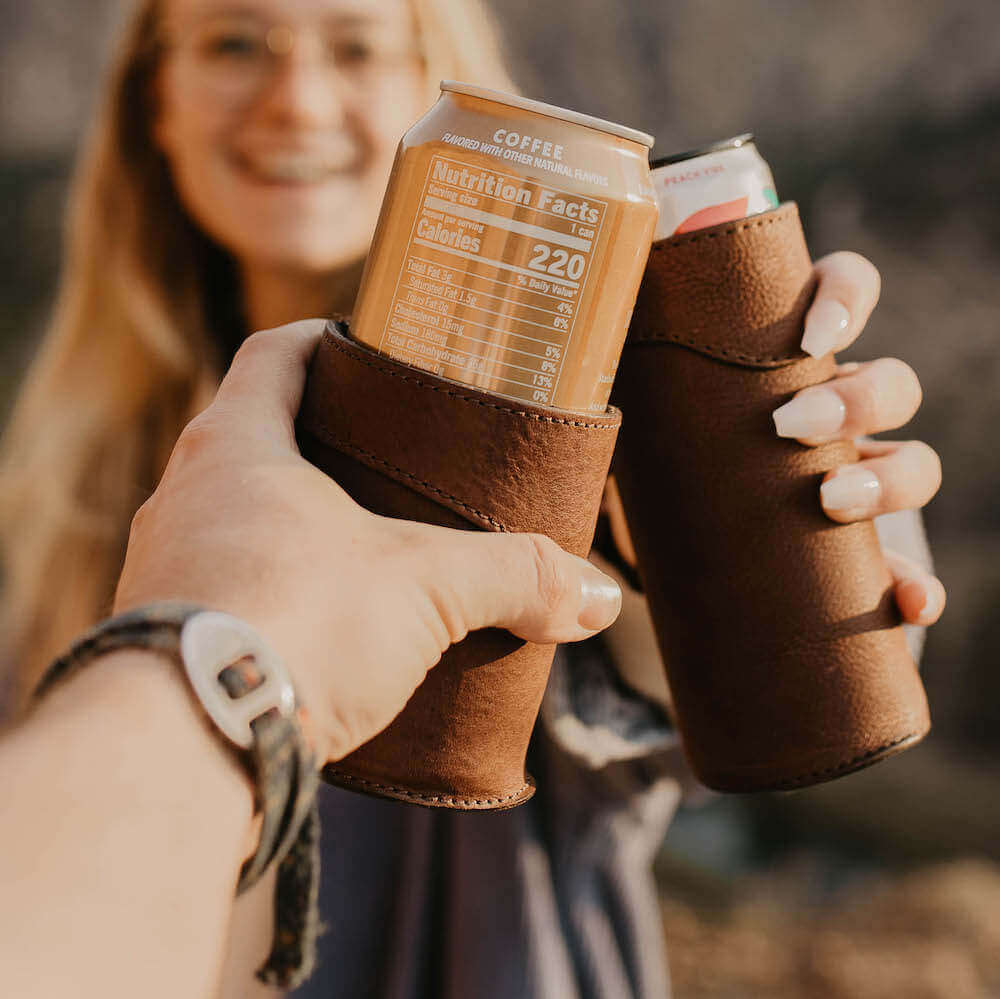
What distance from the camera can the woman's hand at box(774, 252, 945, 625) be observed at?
3.18 feet

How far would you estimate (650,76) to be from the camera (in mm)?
4812

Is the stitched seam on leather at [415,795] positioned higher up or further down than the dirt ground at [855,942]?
higher up

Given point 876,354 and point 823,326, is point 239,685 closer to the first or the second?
point 823,326

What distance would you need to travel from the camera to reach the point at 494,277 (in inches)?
30.6

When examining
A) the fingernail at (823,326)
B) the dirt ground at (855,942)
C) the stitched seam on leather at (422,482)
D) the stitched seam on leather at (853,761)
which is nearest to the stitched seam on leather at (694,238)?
the fingernail at (823,326)

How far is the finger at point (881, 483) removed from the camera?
99cm

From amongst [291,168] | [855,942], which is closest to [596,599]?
[291,168]

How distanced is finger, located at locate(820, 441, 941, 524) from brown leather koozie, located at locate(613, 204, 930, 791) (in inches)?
0.6

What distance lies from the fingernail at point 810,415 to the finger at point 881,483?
0.05m

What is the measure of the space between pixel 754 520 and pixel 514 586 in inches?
12.1

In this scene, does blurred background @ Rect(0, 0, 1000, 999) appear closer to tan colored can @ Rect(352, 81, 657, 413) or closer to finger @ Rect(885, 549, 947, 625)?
finger @ Rect(885, 549, 947, 625)

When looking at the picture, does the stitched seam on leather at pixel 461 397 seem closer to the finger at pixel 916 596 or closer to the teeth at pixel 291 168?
the finger at pixel 916 596

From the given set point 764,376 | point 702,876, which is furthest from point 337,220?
point 702,876

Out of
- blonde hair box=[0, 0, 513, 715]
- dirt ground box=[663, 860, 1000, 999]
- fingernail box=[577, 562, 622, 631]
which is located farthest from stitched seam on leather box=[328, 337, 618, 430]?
dirt ground box=[663, 860, 1000, 999]
